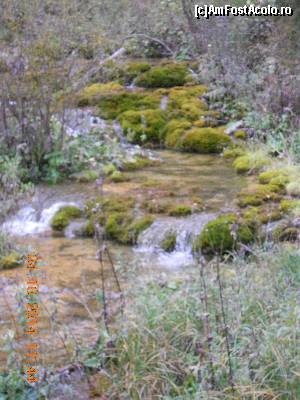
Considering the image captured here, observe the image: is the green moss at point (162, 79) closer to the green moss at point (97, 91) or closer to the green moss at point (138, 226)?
the green moss at point (97, 91)

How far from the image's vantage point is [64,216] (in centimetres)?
870

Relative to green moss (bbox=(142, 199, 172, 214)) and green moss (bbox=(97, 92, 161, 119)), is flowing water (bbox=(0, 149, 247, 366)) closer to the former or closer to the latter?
green moss (bbox=(142, 199, 172, 214))

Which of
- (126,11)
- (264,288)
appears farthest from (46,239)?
(126,11)

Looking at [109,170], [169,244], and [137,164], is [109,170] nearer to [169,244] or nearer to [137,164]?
[137,164]

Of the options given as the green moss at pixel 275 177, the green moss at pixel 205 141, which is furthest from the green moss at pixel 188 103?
the green moss at pixel 275 177

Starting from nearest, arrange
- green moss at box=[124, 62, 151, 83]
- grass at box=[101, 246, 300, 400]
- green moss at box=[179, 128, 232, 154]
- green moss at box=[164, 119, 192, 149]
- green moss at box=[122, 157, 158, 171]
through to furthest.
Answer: grass at box=[101, 246, 300, 400]
green moss at box=[122, 157, 158, 171]
green moss at box=[179, 128, 232, 154]
green moss at box=[164, 119, 192, 149]
green moss at box=[124, 62, 151, 83]

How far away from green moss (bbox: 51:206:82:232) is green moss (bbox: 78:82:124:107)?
4610 mm

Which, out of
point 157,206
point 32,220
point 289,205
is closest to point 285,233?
point 289,205

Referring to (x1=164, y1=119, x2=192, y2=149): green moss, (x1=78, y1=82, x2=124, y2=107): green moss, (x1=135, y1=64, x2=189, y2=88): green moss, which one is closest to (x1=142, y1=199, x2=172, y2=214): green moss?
(x1=164, y1=119, x2=192, y2=149): green moss

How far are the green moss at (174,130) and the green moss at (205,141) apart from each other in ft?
0.60

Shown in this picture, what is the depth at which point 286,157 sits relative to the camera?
10.2m

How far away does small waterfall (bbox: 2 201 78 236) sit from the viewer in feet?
27.8

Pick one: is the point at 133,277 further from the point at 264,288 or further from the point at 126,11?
the point at 126,11

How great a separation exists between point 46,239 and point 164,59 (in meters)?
9.10
